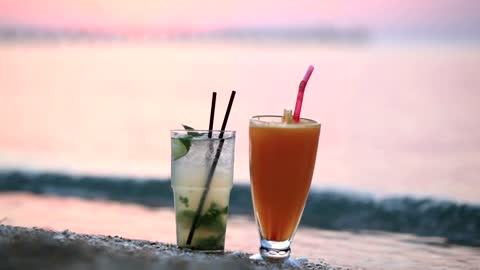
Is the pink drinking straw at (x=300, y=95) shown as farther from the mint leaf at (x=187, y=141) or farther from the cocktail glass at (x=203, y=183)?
the mint leaf at (x=187, y=141)

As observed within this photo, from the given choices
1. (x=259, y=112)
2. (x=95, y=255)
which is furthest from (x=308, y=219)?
(x=259, y=112)

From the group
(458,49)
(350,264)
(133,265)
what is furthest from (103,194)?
(458,49)

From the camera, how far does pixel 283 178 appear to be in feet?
14.9

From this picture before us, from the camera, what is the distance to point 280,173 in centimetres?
455

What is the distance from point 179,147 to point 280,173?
53cm

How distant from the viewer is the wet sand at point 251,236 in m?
5.55

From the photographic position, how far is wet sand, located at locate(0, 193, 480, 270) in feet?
18.2

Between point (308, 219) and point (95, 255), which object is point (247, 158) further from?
point (95, 255)

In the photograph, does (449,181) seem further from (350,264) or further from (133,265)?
(133,265)

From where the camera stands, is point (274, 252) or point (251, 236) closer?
point (274, 252)

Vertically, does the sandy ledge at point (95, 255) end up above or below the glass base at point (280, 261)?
above

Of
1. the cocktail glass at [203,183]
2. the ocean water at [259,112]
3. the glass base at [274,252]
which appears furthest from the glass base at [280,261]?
the ocean water at [259,112]

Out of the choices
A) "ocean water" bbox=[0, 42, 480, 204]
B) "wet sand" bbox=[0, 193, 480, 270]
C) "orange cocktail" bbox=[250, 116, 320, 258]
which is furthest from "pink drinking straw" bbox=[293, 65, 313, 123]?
"ocean water" bbox=[0, 42, 480, 204]

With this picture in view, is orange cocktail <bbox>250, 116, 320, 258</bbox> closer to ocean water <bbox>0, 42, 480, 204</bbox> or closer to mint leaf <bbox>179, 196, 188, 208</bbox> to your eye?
mint leaf <bbox>179, 196, 188, 208</bbox>
